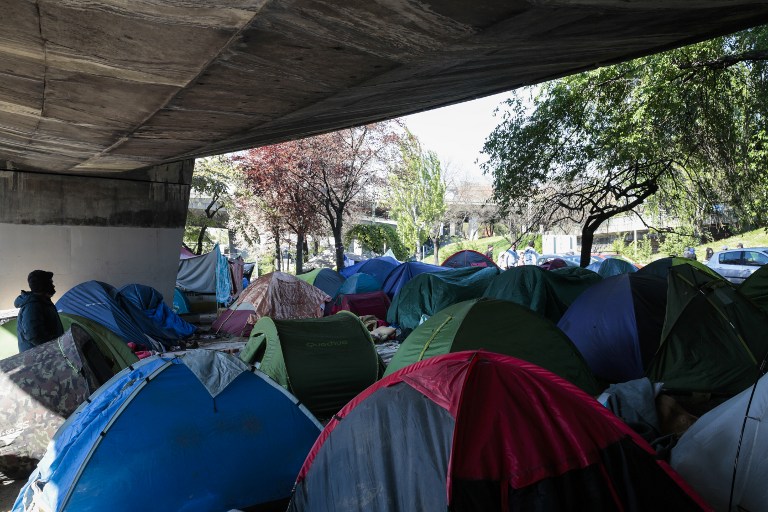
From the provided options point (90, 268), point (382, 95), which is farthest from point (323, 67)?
point (90, 268)

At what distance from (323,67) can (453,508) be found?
3004mm

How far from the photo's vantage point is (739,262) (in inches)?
755

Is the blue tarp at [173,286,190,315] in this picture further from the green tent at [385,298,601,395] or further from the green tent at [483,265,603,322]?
the green tent at [385,298,601,395]

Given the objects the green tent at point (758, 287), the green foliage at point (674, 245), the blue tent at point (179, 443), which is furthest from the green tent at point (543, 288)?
the green foliage at point (674, 245)

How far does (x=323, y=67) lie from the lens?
413 cm

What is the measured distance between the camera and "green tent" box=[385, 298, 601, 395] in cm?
608

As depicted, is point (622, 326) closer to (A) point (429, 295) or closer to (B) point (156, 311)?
(A) point (429, 295)

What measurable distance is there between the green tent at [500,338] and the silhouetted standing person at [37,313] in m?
3.49

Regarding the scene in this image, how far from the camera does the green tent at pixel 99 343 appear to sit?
6.71 metres

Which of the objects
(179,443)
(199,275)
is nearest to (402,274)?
(199,275)

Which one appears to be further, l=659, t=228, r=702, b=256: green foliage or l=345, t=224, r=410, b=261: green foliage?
l=345, t=224, r=410, b=261: green foliage

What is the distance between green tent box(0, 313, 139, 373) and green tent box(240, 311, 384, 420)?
1.49m

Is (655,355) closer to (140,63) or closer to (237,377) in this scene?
(237,377)

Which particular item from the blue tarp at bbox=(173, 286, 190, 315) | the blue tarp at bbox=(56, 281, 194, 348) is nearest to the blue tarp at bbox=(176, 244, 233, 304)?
the blue tarp at bbox=(173, 286, 190, 315)
